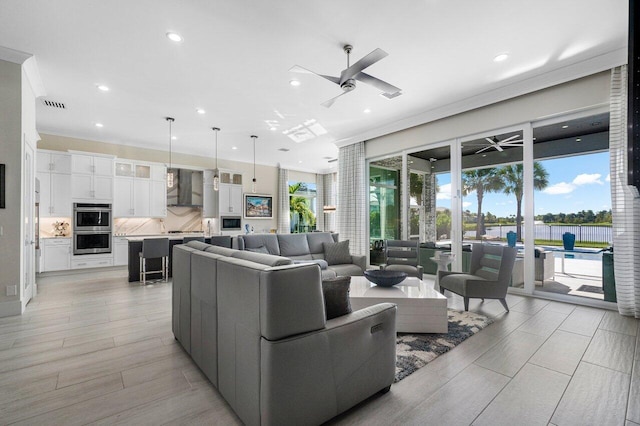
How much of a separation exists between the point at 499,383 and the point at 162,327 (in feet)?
10.6

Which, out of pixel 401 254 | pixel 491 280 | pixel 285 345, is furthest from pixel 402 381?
pixel 401 254

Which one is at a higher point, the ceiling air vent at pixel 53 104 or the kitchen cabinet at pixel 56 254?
the ceiling air vent at pixel 53 104

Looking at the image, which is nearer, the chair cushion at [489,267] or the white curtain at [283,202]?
the chair cushion at [489,267]

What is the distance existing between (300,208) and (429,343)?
871 cm

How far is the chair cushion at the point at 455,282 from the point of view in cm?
364

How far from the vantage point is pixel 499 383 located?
207 centimetres

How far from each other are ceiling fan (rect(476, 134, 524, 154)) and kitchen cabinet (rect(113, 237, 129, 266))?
A: 781cm

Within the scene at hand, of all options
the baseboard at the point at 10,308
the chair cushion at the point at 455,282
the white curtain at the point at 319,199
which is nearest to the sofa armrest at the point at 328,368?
the chair cushion at the point at 455,282

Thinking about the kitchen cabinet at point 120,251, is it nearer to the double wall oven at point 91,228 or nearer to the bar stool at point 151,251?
the double wall oven at point 91,228

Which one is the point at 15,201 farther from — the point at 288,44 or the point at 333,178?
the point at 333,178

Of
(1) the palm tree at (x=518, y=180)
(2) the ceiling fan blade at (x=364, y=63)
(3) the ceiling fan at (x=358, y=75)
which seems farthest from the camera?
(1) the palm tree at (x=518, y=180)

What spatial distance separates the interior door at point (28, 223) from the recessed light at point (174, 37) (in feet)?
8.41

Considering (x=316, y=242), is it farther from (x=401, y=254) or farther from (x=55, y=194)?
(x=55, y=194)

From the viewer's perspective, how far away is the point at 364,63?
2885 millimetres
